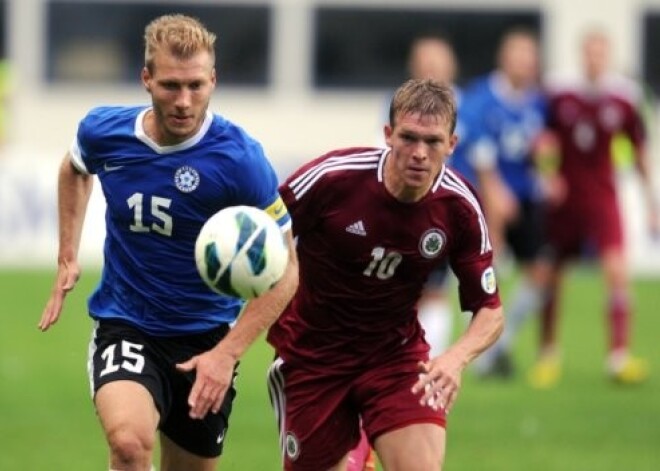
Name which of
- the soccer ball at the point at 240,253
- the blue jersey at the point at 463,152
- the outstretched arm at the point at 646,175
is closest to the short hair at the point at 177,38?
the soccer ball at the point at 240,253

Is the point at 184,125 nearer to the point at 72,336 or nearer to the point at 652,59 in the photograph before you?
the point at 72,336

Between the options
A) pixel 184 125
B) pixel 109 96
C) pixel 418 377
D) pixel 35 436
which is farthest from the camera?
pixel 109 96

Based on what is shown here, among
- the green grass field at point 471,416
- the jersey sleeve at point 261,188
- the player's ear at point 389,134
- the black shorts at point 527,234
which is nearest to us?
the jersey sleeve at point 261,188

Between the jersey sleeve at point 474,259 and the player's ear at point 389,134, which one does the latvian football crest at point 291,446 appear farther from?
the player's ear at point 389,134

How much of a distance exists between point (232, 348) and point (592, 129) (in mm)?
8899

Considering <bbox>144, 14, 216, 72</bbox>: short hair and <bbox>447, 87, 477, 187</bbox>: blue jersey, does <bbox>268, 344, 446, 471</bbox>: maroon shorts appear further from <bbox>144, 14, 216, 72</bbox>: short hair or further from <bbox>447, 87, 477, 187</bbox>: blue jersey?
<bbox>447, 87, 477, 187</bbox>: blue jersey

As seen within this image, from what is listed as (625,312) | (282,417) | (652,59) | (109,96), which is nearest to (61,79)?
(109,96)

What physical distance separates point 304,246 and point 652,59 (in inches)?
1045

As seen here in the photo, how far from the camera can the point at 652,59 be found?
3381 cm

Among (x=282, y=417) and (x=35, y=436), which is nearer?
(x=282, y=417)

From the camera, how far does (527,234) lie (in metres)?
15.4

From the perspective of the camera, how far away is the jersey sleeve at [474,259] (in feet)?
25.7

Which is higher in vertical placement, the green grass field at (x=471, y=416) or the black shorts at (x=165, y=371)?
the black shorts at (x=165, y=371)

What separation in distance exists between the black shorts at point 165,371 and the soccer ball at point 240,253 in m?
0.73
